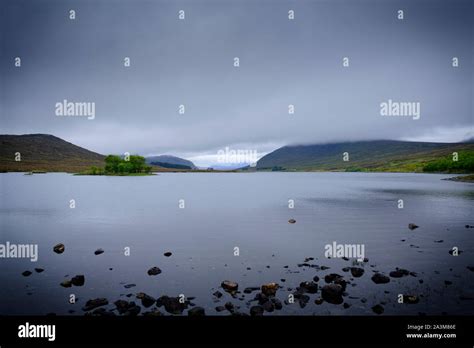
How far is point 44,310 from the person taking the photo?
1659cm

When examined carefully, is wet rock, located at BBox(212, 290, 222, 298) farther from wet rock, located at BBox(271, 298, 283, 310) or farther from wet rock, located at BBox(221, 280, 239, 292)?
wet rock, located at BBox(271, 298, 283, 310)

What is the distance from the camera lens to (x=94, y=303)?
16609mm

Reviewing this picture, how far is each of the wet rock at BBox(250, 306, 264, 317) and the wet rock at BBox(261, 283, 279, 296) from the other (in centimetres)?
205

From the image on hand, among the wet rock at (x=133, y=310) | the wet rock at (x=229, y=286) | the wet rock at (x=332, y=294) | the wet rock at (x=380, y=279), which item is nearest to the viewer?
the wet rock at (x=133, y=310)

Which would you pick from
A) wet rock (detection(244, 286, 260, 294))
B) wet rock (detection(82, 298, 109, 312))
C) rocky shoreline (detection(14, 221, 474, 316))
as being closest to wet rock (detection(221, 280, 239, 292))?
rocky shoreline (detection(14, 221, 474, 316))

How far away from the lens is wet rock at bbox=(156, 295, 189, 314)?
15734mm

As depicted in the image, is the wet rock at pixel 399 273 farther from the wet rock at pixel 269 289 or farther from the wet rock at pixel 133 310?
the wet rock at pixel 133 310

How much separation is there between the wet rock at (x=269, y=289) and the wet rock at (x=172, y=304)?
210 inches

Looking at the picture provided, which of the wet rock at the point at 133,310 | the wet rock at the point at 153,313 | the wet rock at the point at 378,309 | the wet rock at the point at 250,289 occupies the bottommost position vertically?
the wet rock at the point at 378,309

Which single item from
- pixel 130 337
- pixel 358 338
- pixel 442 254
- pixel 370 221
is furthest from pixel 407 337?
pixel 370 221

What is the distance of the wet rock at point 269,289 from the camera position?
58.3ft

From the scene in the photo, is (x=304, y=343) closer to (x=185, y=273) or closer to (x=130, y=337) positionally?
(x=130, y=337)

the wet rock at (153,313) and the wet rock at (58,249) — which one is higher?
the wet rock at (58,249)

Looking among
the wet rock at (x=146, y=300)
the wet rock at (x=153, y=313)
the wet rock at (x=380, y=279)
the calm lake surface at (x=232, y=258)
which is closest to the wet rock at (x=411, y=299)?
the calm lake surface at (x=232, y=258)
